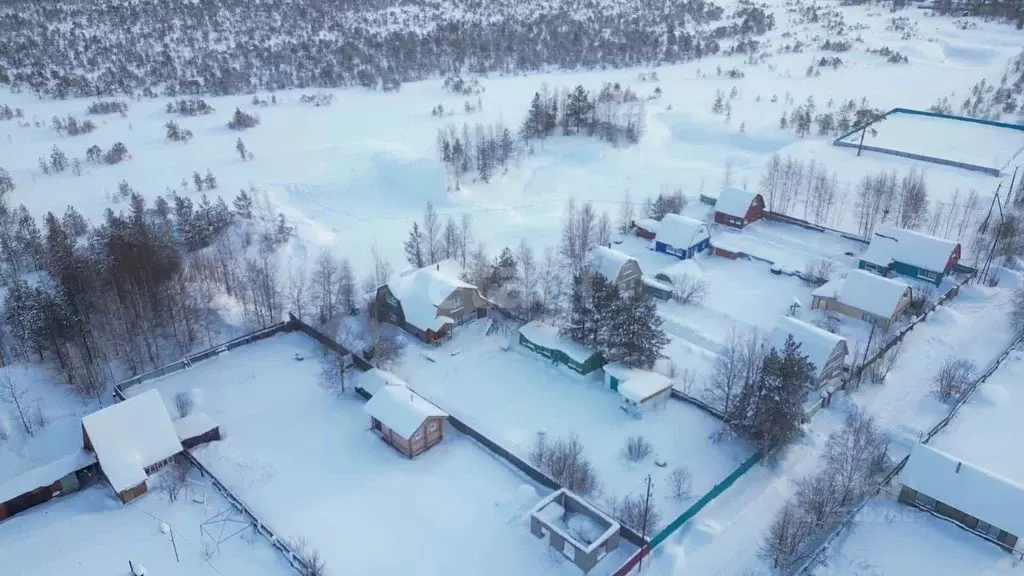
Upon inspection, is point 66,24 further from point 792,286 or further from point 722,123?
point 792,286

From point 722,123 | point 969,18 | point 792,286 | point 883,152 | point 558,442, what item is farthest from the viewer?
point 969,18

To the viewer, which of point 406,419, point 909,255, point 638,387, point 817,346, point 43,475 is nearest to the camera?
point 43,475

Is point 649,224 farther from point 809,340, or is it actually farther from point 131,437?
point 131,437

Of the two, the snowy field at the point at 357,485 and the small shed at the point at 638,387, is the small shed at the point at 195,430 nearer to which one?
the snowy field at the point at 357,485

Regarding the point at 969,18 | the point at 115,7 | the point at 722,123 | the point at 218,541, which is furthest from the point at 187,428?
the point at 969,18

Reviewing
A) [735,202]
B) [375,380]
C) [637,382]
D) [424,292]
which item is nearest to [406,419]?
[375,380]

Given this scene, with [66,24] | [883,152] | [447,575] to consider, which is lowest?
[447,575]
